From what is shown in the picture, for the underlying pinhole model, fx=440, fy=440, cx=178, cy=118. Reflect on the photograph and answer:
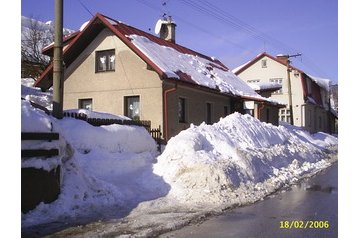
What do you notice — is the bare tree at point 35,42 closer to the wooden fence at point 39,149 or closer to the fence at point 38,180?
the wooden fence at point 39,149

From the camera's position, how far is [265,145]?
15875mm

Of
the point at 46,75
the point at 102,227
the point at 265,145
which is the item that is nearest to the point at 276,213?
the point at 102,227

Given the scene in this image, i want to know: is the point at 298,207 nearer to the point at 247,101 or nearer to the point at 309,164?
the point at 309,164

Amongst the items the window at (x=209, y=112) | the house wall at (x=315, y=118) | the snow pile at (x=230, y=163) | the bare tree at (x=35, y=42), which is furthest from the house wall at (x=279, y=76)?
the bare tree at (x=35, y=42)

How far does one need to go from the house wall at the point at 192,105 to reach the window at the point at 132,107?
4.41 feet

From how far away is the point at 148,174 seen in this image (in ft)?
35.4

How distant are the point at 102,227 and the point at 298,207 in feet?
12.3

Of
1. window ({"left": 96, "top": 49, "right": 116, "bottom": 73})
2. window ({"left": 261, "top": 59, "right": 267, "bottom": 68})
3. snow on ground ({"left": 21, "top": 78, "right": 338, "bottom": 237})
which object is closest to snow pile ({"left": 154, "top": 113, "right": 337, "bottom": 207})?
snow on ground ({"left": 21, "top": 78, "right": 338, "bottom": 237})

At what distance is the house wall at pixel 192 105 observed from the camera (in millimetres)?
16656

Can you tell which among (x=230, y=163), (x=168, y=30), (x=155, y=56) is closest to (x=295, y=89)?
(x=168, y=30)

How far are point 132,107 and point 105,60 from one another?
7.55ft

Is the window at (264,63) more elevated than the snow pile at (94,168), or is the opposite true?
the window at (264,63)

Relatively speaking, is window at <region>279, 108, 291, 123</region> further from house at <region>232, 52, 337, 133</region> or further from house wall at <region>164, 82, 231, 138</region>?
house wall at <region>164, 82, 231, 138</region>
